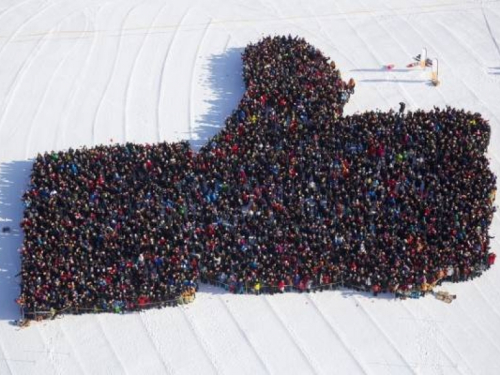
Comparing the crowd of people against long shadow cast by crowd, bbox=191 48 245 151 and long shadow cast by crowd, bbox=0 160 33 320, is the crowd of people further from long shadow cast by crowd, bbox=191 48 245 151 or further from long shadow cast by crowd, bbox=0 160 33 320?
long shadow cast by crowd, bbox=191 48 245 151

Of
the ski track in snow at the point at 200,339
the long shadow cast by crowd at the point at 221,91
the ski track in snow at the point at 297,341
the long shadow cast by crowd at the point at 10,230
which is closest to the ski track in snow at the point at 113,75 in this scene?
the long shadow cast by crowd at the point at 221,91

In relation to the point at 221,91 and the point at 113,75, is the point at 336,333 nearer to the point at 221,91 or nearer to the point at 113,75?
the point at 221,91

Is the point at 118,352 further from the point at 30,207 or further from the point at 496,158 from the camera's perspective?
the point at 496,158

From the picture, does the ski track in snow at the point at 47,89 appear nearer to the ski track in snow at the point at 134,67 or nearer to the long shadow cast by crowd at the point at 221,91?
the ski track in snow at the point at 134,67

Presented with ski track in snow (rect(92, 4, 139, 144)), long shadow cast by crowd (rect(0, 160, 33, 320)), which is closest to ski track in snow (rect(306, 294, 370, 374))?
long shadow cast by crowd (rect(0, 160, 33, 320))

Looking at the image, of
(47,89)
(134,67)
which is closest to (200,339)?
(47,89)

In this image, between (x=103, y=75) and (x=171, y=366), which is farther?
(x=103, y=75)

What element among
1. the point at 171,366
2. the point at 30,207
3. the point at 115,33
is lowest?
the point at 171,366

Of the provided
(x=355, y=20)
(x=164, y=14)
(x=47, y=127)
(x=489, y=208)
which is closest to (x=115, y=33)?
→ (x=164, y=14)
